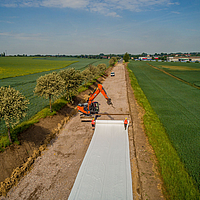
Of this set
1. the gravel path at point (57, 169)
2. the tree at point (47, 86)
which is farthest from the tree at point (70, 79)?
the gravel path at point (57, 169)

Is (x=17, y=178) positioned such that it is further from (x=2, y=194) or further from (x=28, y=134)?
(x=28, y=134)

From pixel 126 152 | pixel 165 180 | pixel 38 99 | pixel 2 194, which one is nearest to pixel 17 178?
pixel 2 194

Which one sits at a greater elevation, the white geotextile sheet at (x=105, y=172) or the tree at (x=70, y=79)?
the tree at (x=70, y=79)

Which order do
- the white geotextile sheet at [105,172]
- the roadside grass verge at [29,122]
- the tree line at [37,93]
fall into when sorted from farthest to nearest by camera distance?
the roadside grass verge at [29,122] → the tree line at [37,93] → the white geotextile sheet at [105,172]

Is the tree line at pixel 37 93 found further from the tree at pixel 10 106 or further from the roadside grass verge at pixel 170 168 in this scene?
the roadside grass verge at pixel 170 168

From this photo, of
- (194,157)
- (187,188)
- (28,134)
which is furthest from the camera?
(28,134)

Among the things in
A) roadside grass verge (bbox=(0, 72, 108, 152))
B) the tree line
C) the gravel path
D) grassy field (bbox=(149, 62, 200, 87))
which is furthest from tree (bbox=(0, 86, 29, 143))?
grassy field (bbox=(149, 62, 200, 87))

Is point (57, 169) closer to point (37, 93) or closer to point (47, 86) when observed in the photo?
point (47, 86)
